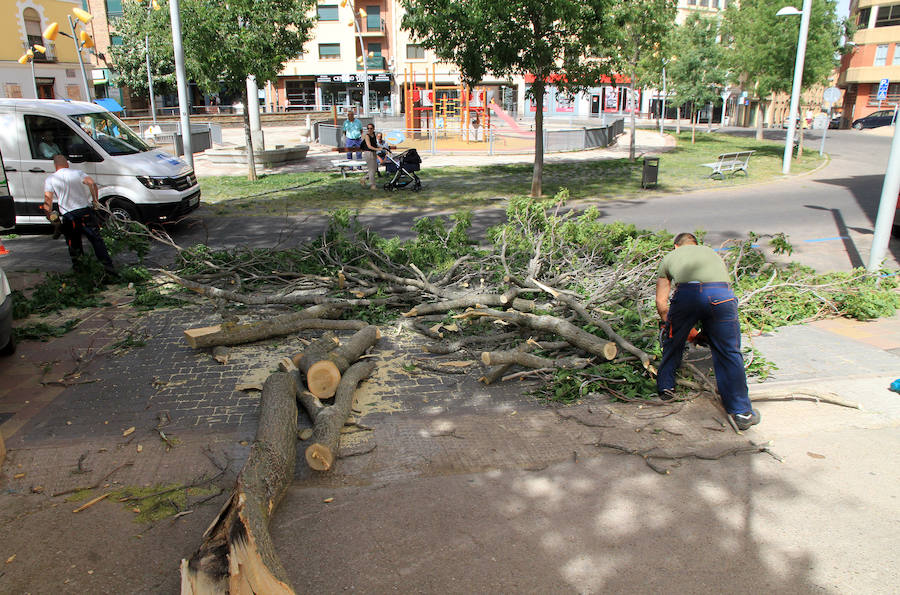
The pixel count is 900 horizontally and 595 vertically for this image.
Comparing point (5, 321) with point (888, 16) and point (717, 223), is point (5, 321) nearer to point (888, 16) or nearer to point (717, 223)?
point (717, 223)

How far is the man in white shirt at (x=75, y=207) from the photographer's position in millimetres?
9016

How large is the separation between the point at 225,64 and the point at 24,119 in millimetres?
6428

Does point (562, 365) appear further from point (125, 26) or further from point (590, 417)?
point (125, 26)

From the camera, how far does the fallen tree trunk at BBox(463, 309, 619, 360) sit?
575 cm

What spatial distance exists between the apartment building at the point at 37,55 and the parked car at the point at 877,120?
55.3 meters

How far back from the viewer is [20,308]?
7.92 metres

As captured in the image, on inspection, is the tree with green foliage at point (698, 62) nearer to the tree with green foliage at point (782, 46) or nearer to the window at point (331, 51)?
the tree with green foliage at point (782, 46)

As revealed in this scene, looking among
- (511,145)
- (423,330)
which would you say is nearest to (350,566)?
(423,330)

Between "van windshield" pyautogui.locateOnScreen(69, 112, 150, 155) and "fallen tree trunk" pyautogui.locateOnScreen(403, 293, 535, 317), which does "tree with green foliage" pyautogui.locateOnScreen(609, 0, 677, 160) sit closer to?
"van windshield" pyautogui.locateOnScreen(69, 112, 150, 155)

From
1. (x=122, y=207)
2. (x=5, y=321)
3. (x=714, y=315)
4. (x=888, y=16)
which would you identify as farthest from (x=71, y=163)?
(x=888, y=16)

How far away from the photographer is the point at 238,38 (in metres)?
16.8

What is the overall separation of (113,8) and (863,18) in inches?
2500

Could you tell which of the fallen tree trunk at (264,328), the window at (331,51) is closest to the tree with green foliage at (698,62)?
the window at (331,51)

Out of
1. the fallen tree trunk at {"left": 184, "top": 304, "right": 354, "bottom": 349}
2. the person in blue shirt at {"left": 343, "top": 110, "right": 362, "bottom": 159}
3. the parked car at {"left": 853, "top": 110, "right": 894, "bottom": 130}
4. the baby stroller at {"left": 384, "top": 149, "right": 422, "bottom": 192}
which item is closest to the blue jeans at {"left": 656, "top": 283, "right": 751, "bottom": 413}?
the fallen tree trunk at {"left": 184, "top": 304, "right": 354, "bottom": 349}
